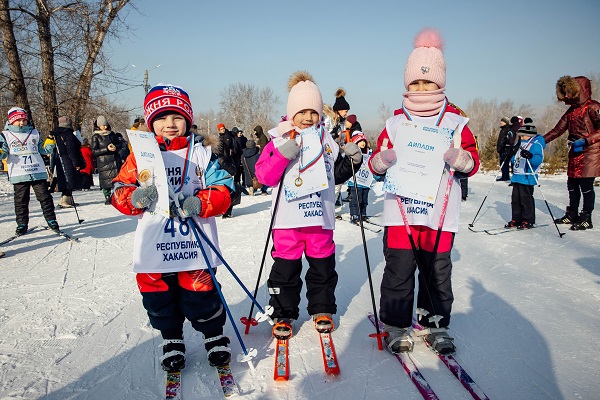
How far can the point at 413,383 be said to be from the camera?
238 cm

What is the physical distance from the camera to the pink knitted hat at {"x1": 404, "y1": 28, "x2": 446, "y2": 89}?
103 inches

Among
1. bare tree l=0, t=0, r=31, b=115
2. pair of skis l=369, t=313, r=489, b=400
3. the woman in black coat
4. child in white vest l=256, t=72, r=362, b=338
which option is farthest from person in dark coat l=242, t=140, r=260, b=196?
pair of skis l=369, t=313, r=489, b=400

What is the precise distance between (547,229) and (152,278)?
7.42m

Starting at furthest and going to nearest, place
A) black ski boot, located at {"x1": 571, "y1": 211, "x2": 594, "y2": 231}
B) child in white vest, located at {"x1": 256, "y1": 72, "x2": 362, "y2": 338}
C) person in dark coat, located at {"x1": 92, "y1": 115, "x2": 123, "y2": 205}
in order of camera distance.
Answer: person in dark coat, located at {"x1": 92, "y1": 115, "x2": 123, "y2": 205}
black ski boot, located at {"x1": 571, "y1": 211, "x2": 594, "y2": 231}
child in white vest, located at {"x1": 256, "y1": 72, "x2": 362, "y2": 338}

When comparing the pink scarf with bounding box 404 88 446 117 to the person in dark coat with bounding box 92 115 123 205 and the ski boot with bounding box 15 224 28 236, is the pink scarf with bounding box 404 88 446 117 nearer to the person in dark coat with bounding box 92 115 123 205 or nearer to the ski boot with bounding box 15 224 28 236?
the ski boot with bounding box 15 224 28 236

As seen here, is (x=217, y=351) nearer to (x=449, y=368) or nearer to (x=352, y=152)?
(x=449, y=368)

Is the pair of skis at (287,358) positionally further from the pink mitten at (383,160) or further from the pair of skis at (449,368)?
the pink mitten at (383,160)

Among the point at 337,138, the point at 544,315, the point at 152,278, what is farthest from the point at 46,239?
the point at 544,315

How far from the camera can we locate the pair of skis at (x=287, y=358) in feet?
8.09

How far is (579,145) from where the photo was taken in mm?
6355

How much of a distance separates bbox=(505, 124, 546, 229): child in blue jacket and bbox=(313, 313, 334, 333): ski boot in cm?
566

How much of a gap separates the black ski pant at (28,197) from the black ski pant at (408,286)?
6.30 meters

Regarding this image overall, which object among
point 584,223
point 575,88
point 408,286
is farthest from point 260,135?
point 408,286

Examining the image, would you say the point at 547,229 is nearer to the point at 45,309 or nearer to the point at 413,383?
the point at 413,383
